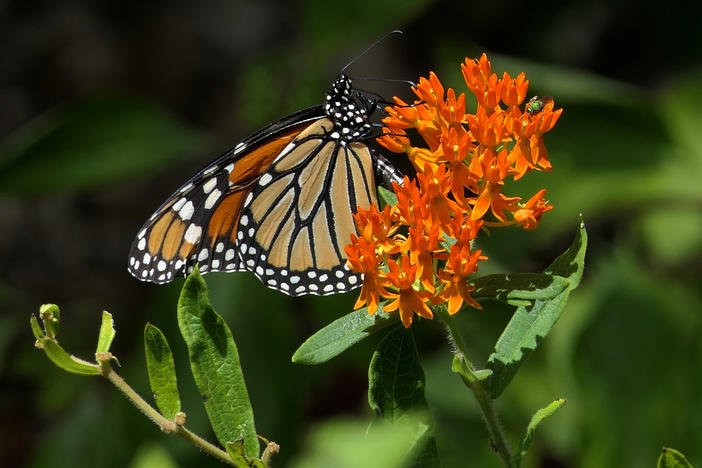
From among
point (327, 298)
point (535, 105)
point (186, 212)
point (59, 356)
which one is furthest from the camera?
point (327, 298)

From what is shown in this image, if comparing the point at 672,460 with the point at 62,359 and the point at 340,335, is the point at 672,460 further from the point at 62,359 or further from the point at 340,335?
the point at 62,359

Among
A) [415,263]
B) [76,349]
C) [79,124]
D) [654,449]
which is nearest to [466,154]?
[415,263]

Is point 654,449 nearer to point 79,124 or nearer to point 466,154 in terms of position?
point 466,154

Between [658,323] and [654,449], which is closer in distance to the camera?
[654,449]

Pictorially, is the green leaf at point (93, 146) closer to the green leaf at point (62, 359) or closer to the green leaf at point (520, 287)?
the green leaf at point (62, 359)

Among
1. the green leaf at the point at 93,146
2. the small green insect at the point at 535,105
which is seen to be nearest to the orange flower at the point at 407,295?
the small green insect at the point at 535,105

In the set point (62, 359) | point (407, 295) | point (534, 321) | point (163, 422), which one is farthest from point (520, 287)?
point (62, 359)
